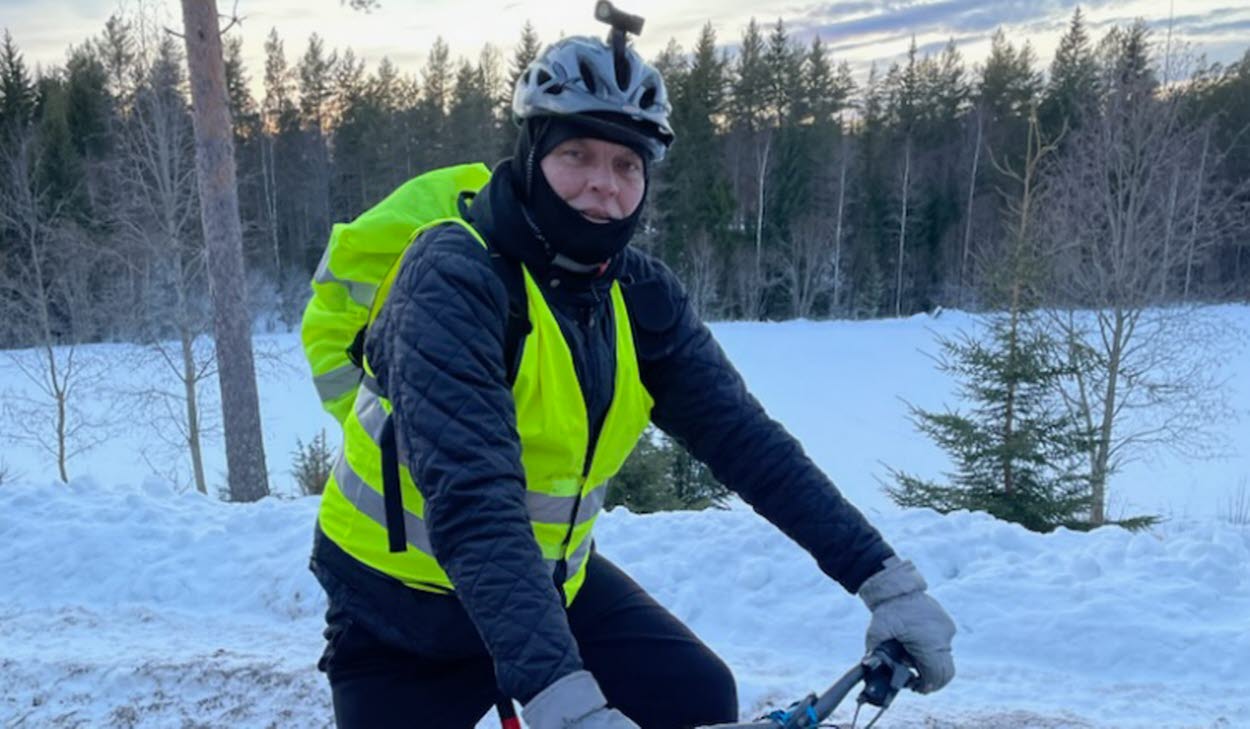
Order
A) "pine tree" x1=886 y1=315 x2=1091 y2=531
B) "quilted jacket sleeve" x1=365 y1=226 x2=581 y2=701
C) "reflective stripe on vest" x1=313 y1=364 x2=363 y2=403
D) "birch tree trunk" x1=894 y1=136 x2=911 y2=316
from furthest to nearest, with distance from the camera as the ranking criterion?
"birch tree trunk" x1=894 y1=136 x2=911 y2=316 → "pine tree" x1=886 y1=315 x2=1091 y2=531 → "reflective stripe on vest" x1=313 y1=364 x2=363 y2=403 → "quilted jacket sleeve" x1=365 y1=226 x2=581 y2=701

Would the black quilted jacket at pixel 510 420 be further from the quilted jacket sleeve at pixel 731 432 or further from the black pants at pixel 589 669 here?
the black pants at pixel 589 669

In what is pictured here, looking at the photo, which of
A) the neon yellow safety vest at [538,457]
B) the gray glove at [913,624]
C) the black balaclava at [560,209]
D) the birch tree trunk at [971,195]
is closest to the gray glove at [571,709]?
the neon yellow safety vest at [538,457]

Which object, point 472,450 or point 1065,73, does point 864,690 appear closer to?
point 472,450

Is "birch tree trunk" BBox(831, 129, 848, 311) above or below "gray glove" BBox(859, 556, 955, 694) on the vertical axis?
above

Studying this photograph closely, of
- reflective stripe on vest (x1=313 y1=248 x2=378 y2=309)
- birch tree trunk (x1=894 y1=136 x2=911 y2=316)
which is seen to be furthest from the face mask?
birch tree trunk (x1=894 y1=136 x2=911 y2=316)

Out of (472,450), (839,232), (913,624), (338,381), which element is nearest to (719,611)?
(913,624)

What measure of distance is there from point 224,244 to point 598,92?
1032 cm

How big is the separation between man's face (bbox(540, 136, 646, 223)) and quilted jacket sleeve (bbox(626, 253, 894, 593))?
0.31m

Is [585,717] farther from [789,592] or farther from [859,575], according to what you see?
[789,592]

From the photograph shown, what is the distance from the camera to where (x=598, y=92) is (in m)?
2.03

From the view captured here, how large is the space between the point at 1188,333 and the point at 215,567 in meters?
18.4

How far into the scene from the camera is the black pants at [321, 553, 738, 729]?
2.17 m

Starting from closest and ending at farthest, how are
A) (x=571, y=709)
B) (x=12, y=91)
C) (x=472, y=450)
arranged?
(x=571, y=709), (x=472, y=450), (x=12, y=91)

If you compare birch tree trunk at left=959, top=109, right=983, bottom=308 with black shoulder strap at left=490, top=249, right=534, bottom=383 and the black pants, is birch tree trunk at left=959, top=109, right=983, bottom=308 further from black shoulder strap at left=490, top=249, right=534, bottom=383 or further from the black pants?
black shoulder strap at left=490, top=249, right=534, bottom=383
